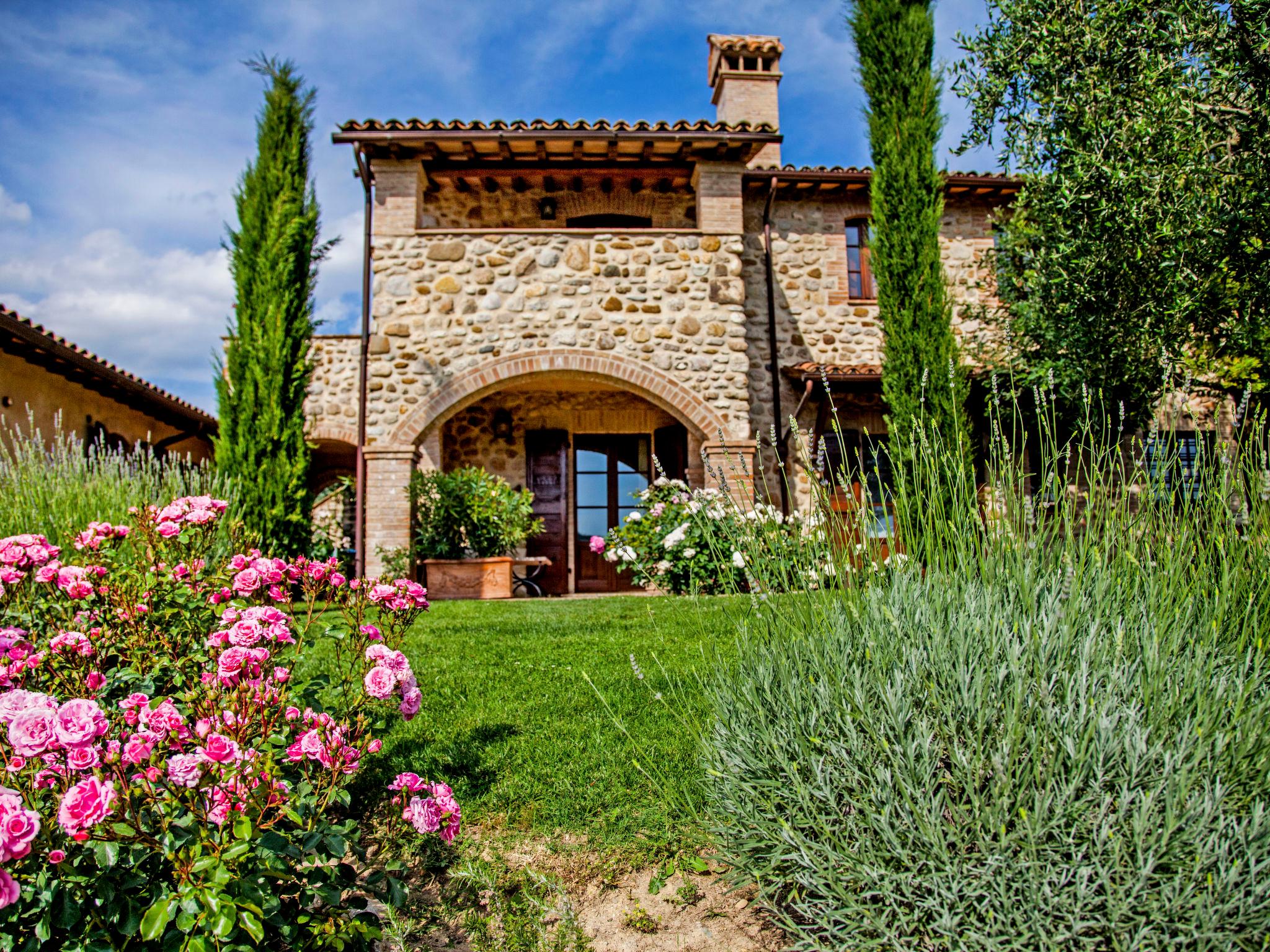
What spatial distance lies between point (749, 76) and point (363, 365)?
7880 mm

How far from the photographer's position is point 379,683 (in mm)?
2010

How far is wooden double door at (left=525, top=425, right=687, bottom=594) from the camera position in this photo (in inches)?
420

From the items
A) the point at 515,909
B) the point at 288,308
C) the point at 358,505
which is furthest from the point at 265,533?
the point at 515,909

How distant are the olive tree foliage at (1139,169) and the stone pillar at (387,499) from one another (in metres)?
6.29

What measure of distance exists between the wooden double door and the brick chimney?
550 cm

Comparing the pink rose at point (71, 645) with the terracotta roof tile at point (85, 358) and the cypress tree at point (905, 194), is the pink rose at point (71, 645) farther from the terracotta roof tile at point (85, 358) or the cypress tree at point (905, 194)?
the cypress tree at point (905, 194)

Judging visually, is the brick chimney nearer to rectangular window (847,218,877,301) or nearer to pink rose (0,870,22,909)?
rectangular window (847,218,877,301)

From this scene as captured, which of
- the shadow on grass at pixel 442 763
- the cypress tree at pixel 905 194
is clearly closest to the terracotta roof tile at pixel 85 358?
the shadow on grass at pixel 442 763

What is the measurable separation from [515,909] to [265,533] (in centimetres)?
642

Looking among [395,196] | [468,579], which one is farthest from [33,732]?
[395,196]

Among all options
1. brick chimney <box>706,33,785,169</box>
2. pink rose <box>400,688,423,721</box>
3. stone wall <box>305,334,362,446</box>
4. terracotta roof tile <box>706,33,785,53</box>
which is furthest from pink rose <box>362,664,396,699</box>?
terracotta roof tile <box>706,33,785,53</box>

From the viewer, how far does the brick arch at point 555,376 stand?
872 centimetres

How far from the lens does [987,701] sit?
5.64 feet

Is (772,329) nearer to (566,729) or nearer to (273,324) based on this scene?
(273,324)
